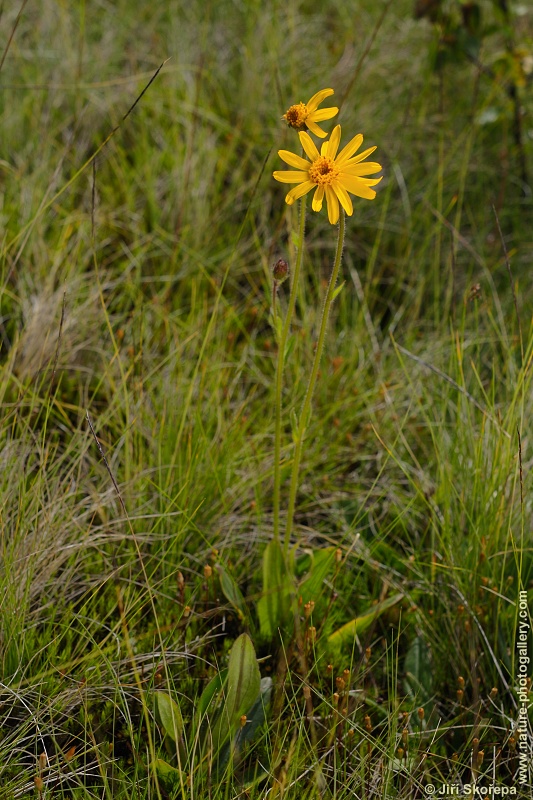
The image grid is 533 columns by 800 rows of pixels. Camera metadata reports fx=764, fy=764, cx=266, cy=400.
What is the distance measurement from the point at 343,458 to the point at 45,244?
1197mm

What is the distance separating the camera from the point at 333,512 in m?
1.97

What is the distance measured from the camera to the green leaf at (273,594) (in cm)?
162

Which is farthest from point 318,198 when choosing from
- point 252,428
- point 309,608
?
point 252,428

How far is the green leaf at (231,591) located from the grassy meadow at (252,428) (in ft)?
0.05

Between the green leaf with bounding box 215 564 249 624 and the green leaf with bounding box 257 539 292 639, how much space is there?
4 centimetres

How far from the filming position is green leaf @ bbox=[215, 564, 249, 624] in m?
1.63

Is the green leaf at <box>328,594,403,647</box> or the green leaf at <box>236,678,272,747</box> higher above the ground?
the green leaf at <box>328,594,403,647</box>

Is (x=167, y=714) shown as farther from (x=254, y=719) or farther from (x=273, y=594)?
(x=273, y=594)


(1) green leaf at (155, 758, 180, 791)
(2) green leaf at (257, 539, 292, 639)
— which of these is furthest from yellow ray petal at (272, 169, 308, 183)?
(1) green leaf at (155, 758, 180, 791)

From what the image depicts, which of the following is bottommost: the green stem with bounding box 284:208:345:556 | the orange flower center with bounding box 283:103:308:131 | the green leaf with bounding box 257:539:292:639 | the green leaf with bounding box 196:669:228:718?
the green leaf with bounding box 196:669:228:718

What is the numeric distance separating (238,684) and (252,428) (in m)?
0.90

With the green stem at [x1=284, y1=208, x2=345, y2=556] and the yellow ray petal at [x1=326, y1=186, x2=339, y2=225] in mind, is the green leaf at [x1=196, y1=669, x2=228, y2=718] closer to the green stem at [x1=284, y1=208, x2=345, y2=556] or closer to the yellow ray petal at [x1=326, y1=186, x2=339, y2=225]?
the green stem at [x1=284, y1=208, x2=345, y2=556]

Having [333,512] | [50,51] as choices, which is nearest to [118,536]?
[333,512]

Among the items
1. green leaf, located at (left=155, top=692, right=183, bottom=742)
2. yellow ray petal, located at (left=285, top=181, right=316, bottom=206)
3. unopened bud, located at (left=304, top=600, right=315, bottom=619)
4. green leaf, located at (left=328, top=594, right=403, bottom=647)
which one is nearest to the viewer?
yellow ray petal, located at (left=285, top=181, right=316, bottom=206)
